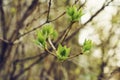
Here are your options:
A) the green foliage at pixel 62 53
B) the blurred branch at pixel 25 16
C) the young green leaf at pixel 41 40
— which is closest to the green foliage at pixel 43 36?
the young green leaf at pixel 41 40

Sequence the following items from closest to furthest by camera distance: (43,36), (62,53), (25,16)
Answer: (62,53)
(43,36)
(25,16)

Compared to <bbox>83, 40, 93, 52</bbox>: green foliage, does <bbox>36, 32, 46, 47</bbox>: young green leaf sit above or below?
above

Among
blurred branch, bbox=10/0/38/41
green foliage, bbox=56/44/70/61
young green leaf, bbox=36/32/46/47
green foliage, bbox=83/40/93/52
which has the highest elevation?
blurred branch, bbox=10/0/38/41

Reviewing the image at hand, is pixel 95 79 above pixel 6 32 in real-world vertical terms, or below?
below

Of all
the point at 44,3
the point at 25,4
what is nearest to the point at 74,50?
the point at 25,4

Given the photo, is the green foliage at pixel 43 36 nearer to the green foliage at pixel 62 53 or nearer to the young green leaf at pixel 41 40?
the young green leaf at pixel 41 40

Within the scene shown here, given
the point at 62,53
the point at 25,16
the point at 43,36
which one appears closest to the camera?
the point at 62,53

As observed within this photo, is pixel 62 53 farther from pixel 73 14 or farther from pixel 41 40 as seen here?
pixel 73 14

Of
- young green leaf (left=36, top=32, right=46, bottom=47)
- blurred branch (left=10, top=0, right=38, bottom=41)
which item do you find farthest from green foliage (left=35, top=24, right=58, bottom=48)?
blurred branch (left=10, top=0, right=38, bottom=41)

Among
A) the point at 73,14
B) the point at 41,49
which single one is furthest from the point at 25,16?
the point at 73,14

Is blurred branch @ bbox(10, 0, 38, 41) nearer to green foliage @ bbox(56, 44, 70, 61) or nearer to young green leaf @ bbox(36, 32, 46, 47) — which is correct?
young green leaf @ bbox(36, 32, 46, 47)

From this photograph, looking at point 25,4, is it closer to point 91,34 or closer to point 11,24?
point 11,24
